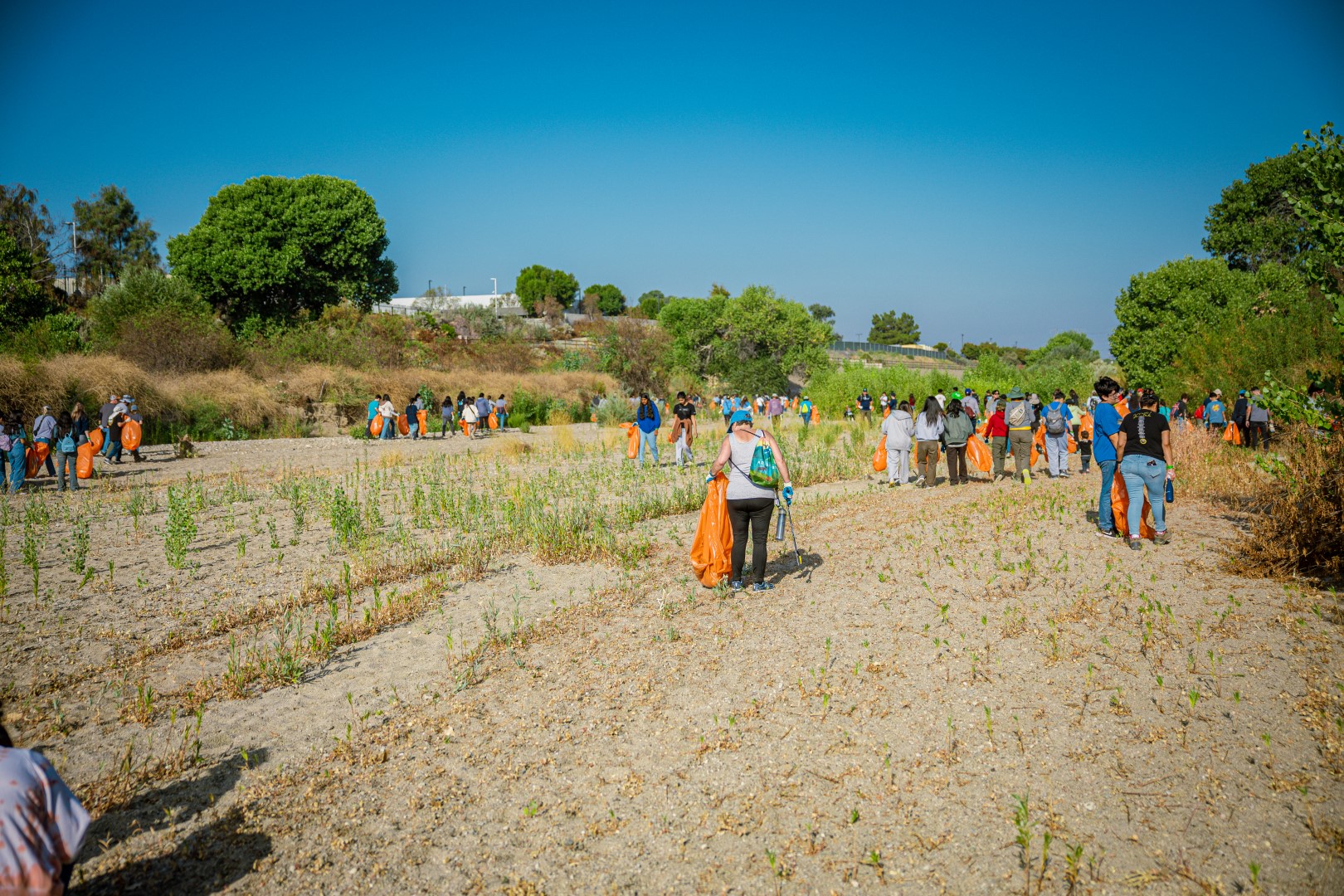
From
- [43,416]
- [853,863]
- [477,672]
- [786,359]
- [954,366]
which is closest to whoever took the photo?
[853,863]

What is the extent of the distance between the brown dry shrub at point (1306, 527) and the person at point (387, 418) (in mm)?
24200

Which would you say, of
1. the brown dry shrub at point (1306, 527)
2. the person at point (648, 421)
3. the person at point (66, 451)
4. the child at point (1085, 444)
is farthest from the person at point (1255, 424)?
the person at point (66, 451)

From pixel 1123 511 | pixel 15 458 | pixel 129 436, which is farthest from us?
pixel 129 436

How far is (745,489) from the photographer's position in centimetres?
721

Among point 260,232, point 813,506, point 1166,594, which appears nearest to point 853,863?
point 1166,594

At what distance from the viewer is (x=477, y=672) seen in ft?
20.0

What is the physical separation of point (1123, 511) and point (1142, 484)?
21.9 inches

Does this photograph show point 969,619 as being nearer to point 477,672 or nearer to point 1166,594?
point 1166,594

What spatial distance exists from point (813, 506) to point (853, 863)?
924 centimetres

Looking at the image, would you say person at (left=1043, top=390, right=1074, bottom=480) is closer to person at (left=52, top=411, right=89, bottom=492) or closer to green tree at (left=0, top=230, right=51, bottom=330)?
person at (left=52, top=411, right=89, bottom=492)

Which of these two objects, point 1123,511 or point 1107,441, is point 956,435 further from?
point 1123,511

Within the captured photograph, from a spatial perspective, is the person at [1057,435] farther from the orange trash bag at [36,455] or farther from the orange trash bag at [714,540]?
the orange trash bag at [36,455]

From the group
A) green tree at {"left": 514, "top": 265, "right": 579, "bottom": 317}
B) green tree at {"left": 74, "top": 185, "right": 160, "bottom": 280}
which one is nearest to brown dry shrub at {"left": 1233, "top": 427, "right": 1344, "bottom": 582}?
green tree at {"left": 74, "top": 185, "right": 160, "bottom": 280}

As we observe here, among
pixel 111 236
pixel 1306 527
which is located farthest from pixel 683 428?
pixel 111 236
